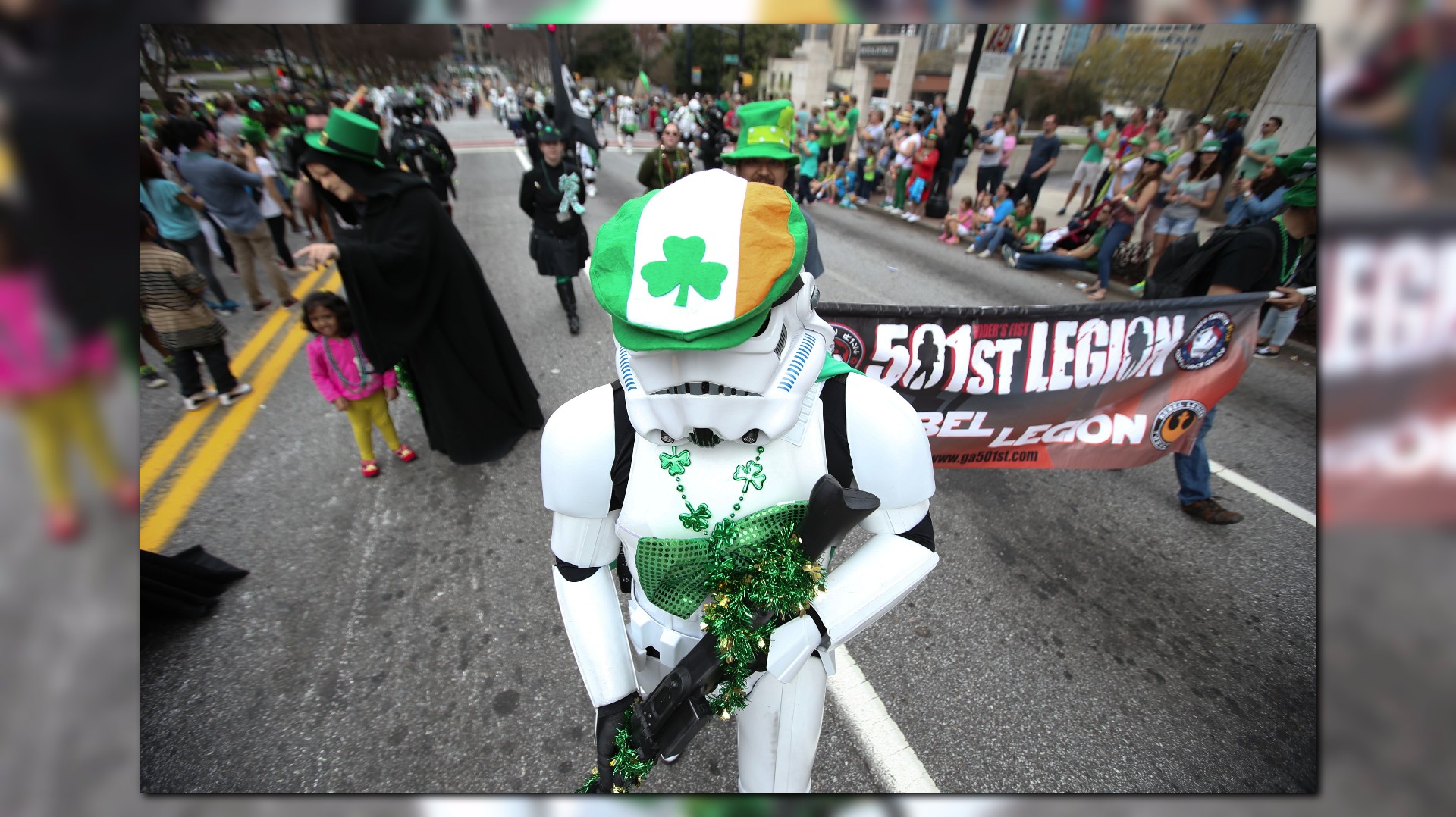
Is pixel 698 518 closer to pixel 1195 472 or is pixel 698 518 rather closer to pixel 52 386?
pixel 52 386

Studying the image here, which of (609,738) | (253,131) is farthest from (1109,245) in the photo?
(253,131)

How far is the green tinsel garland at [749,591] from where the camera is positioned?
42.5 inches

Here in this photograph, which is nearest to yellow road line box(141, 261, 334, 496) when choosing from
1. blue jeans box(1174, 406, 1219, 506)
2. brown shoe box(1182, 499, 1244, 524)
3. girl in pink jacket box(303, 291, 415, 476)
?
girl in pink jacket box(303, 291, 415, 476)

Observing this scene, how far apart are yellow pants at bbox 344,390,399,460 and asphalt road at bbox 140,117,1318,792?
259 mm

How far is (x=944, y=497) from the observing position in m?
3.43

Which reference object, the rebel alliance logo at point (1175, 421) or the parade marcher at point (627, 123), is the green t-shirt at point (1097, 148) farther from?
the parade marcher at point (627, 123)

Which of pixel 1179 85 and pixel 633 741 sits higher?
pixel 1179 85

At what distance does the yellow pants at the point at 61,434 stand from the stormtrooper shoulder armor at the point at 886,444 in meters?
1.41

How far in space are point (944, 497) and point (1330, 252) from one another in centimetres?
264

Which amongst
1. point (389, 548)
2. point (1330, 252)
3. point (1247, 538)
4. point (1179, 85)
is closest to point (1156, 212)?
point (1179, 85)

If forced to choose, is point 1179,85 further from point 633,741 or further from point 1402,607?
point 633,741

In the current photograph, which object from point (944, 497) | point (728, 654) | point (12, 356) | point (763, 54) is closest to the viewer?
point (12, 356)

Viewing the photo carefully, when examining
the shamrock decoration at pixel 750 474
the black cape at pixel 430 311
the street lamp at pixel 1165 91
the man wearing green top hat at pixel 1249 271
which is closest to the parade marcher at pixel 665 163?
the black cape at pixel 430 311

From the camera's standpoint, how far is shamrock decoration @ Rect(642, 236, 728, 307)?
0.88 meters
